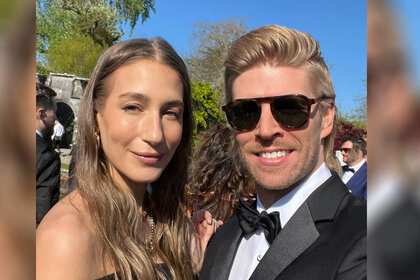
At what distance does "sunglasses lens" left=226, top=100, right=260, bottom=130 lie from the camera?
1762 mm

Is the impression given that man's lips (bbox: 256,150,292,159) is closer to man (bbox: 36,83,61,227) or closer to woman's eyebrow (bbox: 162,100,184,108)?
woman's eyebrow (bbox: 162,100,184,108)

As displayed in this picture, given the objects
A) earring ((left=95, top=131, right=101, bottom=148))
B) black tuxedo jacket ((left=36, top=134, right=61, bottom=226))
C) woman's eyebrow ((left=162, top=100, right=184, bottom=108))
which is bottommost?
black tuxedo jacket ((left=36, top=134, right=61, bottom=226))

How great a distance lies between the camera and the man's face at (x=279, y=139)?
1740 millimetres

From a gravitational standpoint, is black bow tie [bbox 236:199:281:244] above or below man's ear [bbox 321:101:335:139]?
below

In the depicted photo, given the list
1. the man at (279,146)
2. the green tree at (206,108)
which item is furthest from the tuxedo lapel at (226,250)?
the green tree at (206,108)

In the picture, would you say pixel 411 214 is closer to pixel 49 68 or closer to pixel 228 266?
pixel 228 266

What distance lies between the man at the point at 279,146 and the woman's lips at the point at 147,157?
395 mm

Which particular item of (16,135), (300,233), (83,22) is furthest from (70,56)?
(16,135)

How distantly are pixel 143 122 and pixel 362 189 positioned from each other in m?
2.76

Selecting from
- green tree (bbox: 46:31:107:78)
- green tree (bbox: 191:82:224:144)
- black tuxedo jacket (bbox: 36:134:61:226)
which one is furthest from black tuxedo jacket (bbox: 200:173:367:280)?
green tree (bbox: 46:31:107:78)

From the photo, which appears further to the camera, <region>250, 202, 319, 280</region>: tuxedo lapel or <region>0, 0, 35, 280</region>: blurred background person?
<region>250, 202, 319, 280</region>: tuxedo lapel

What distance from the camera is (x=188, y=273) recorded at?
2051mm

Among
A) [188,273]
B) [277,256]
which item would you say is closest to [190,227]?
[188,273]

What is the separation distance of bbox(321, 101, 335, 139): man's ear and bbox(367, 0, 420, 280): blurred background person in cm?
156
